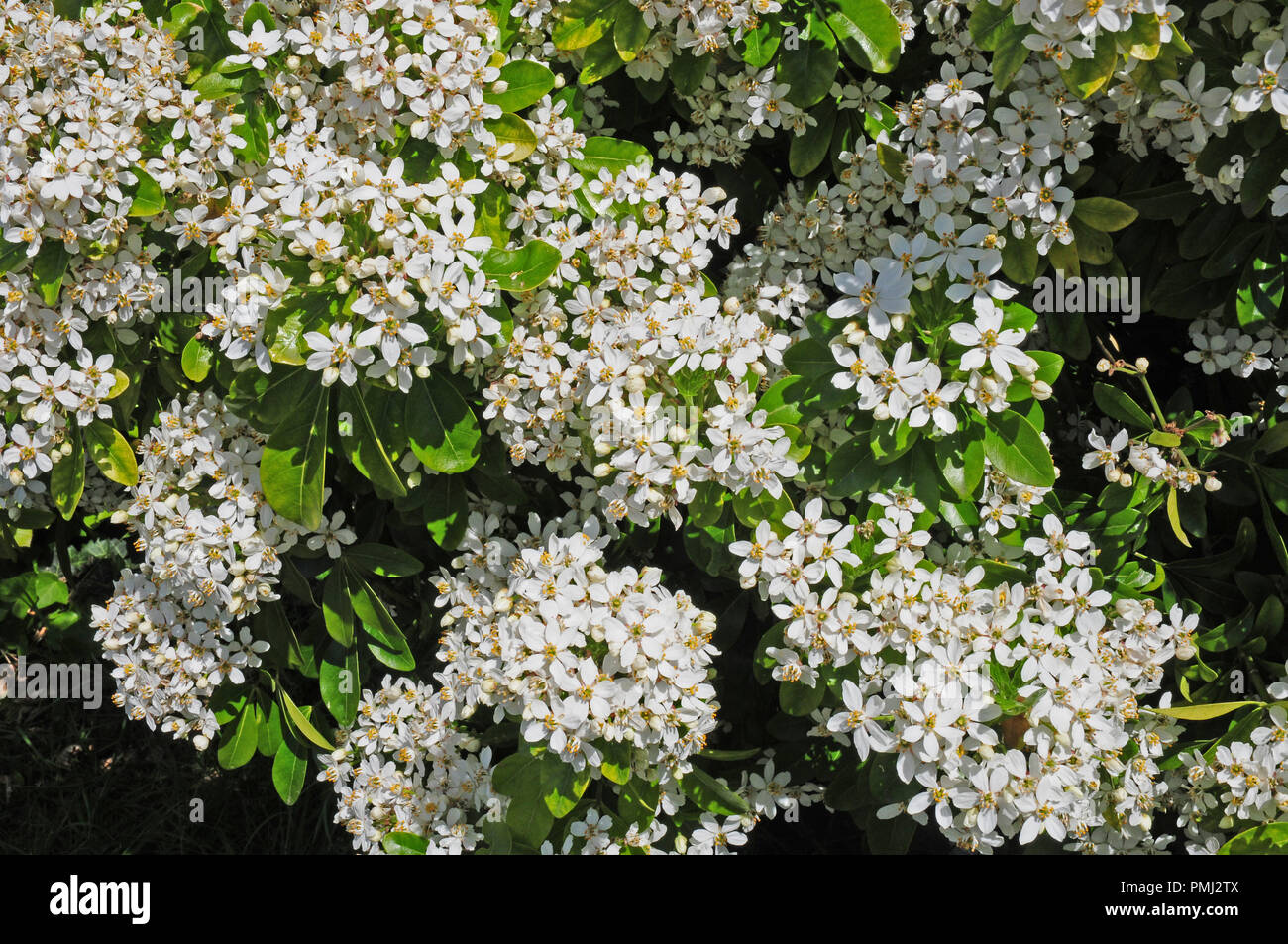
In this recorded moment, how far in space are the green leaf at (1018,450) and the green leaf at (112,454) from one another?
2487 mm

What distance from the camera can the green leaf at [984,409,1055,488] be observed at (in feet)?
9.12

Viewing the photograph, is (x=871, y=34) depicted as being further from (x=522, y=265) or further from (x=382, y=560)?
(x=382, y=560)

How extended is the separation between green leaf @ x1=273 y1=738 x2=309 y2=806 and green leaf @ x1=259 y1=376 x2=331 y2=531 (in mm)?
962

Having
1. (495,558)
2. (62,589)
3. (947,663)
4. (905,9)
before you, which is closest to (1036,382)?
(947,663)

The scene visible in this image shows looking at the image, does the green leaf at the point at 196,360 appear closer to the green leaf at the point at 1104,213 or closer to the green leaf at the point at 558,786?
the green leaf at the point at 558,786

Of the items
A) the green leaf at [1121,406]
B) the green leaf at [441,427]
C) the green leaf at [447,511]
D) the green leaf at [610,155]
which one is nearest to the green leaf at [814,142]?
the green leaf at [610,155]

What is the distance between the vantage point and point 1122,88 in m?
2.85

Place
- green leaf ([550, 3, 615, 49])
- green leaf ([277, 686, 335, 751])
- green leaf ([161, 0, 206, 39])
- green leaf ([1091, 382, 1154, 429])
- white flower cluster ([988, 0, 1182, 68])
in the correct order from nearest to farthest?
white flower cluster ([988, 0, 1182, 68]), green leaf ([550, 3, 615, 49]), green leaf ([1091, 382, 1154, 429]), green leaf ([161, 0, 206, 39]), green leaf ([277, 686, 335, 751])

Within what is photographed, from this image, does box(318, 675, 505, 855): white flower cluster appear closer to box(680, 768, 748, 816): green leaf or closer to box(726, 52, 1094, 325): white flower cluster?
box(680, 768, 748, 816): green leaf

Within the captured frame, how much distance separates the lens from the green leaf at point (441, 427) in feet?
9.64

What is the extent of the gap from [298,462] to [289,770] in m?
1.13

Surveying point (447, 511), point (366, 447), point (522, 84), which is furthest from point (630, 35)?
point (447, 511)

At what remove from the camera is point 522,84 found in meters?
2.99

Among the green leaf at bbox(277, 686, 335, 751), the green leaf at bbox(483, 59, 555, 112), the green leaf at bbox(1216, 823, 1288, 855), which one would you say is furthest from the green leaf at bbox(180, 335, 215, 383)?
the green leaf at bbox(1216, 823, 1288, 855)
